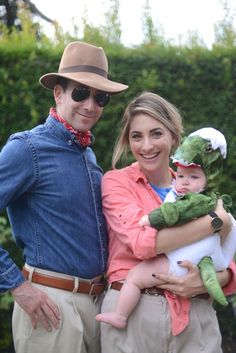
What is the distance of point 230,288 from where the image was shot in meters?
2.78

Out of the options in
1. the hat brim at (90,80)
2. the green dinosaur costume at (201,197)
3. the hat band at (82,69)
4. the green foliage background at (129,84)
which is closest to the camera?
the green dinosaur costume at (201,197)

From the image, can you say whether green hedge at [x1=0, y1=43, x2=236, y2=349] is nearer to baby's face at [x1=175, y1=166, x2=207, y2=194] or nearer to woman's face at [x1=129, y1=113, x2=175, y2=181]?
woman's face at [x1=129, y1=113, x2=175, y2=181]

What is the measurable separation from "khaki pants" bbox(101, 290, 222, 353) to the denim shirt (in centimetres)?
29

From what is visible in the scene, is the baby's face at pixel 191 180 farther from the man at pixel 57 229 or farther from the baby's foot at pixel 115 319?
the baby's foot at pixel 115 319

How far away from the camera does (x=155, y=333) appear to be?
2.52 meters

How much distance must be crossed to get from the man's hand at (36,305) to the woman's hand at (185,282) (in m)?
0.52

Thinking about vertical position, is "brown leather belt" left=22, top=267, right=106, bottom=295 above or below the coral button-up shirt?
below

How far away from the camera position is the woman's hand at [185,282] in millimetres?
2484

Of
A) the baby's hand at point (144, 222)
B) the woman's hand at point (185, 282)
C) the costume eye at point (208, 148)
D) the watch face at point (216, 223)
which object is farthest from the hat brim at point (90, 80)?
the woman's hand at point (185, 282)

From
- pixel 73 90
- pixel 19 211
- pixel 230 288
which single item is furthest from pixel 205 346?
pixel 73 90

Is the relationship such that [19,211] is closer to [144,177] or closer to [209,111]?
[144,177]

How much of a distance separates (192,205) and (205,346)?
694mm

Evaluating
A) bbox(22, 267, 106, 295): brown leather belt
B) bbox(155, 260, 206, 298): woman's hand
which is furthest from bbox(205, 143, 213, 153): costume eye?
bbox(22, 267, 106, 295): brown leather belt

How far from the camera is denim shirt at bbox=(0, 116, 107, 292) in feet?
8.13
